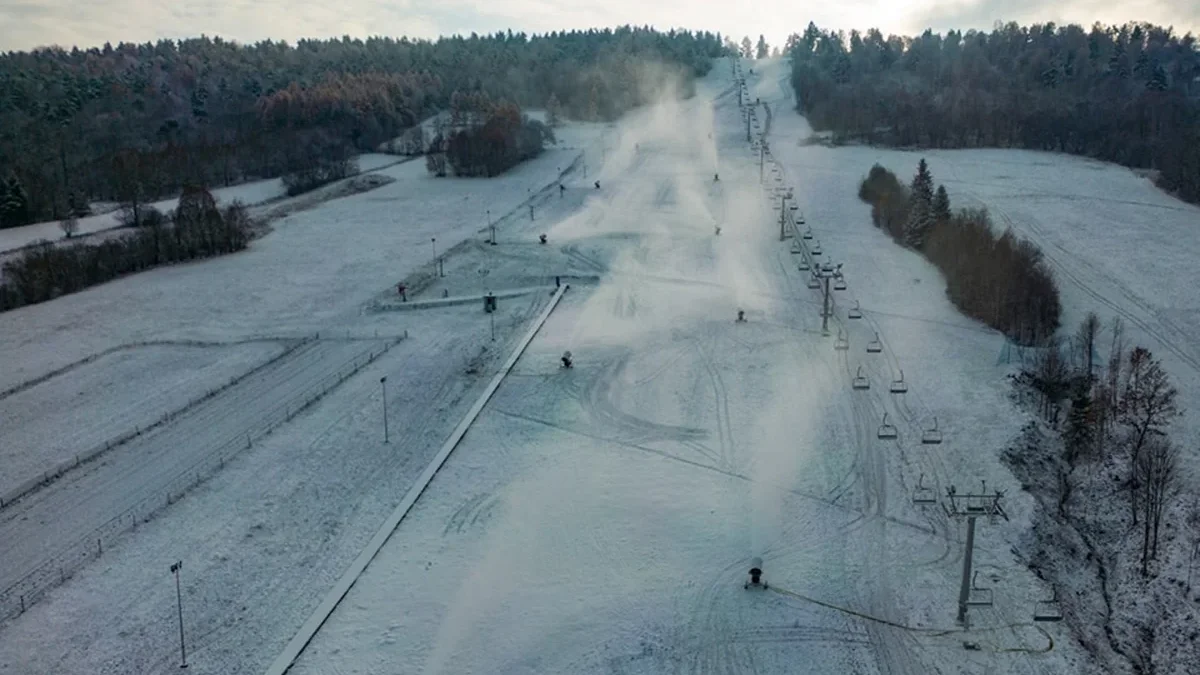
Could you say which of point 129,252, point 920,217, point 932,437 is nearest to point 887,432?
point 932,437

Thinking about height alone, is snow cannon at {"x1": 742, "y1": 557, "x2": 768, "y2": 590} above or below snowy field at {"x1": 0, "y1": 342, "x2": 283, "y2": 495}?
below

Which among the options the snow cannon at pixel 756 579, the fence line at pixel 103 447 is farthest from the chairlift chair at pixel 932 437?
Result: the fence line at pixel 103 447

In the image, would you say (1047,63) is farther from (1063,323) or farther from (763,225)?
(1063,323)

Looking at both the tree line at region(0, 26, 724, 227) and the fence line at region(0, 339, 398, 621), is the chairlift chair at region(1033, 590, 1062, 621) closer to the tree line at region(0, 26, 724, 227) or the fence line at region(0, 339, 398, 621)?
the fence line at region(0, 339, 398, 621)

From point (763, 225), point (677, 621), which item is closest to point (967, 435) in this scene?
point (677, 621)

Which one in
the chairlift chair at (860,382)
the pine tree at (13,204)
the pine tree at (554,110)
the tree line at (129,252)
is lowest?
the chairlift chair at (860,382)

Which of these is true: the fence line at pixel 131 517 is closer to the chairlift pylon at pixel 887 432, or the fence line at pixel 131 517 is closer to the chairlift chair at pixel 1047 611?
the chairlift pylon at pixel 887 432

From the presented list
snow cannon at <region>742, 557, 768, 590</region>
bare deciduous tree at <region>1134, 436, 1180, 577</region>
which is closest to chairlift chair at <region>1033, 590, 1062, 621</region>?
bare deciduous tree at <region>1134, 436, 1180, 577</region>
